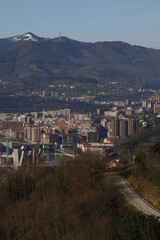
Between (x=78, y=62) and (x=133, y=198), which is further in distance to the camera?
(x=78, y=62)

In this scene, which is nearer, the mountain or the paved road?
the paved road

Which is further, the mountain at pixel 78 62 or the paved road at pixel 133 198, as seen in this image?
the mountain at pixel 78 62

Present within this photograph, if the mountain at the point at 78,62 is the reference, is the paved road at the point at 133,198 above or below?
below

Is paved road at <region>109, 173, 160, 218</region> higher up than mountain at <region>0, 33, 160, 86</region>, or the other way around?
mountain at <region>0, 33, 160, 86</region>

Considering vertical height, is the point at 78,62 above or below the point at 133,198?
above

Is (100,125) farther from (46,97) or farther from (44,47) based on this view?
(44,47)
